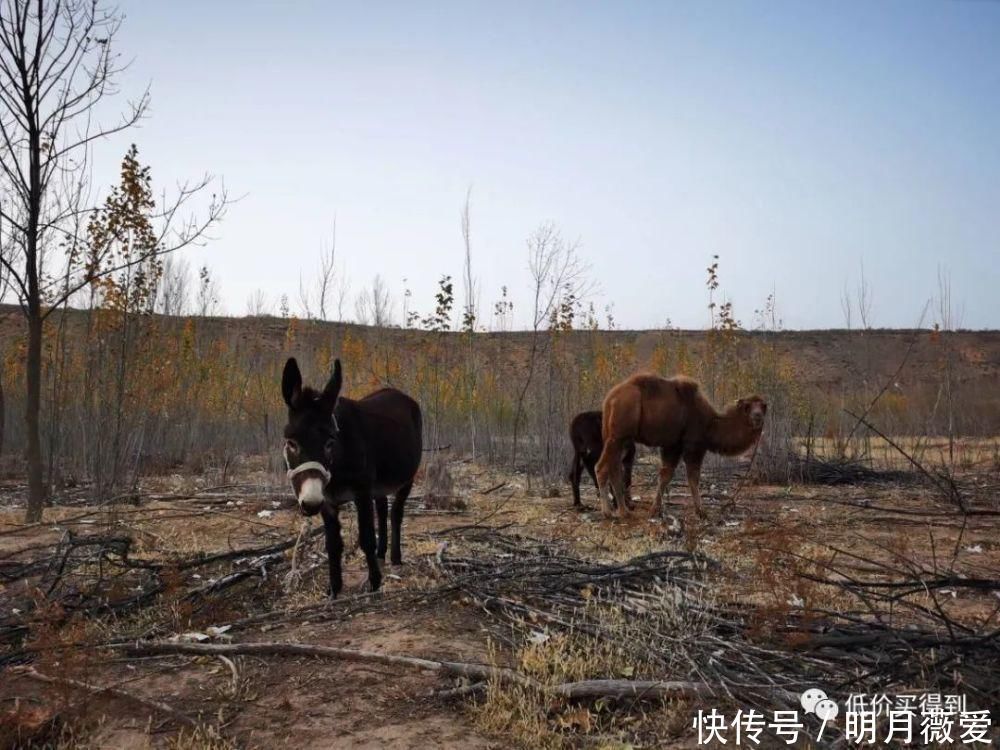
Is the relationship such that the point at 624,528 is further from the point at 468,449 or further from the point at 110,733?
the point at 468,449

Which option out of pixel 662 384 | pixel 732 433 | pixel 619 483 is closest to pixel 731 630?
pixel 619 483

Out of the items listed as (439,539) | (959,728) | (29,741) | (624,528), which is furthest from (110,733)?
(624,528)

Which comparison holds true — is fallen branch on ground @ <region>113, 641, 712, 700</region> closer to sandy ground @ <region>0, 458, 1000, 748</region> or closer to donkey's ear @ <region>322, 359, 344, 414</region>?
sandy ground @ <region>0, 458, 1000, 748</region>

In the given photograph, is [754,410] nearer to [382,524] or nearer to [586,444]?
[586,444]

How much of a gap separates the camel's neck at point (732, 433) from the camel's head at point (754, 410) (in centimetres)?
6

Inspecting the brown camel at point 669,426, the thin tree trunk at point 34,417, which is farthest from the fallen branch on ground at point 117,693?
the brown camel at point 669,426

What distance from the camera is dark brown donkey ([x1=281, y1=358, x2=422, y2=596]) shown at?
4.92 metres

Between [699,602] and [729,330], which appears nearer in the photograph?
[699,602]

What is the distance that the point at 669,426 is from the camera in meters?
10.5

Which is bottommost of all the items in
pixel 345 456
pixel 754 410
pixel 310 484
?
pixel 310 484

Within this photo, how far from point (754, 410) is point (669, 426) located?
1188 millimetres

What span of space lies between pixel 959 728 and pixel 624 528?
20.0ft

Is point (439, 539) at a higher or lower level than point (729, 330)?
lower

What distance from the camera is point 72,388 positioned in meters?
15.2
